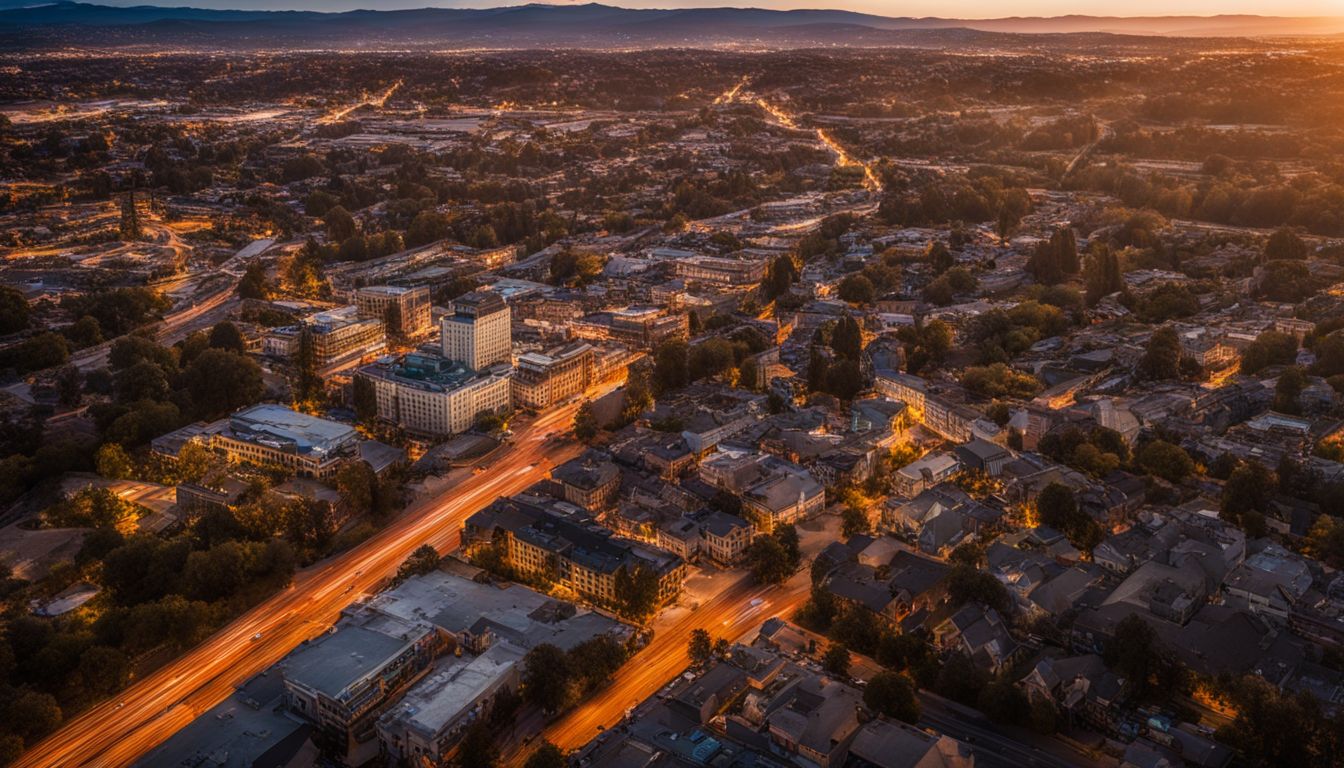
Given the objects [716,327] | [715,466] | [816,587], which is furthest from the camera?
[716,327]

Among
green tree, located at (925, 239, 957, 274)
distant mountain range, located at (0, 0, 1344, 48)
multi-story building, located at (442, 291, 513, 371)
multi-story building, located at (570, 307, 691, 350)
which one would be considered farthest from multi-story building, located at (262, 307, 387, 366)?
distant mountain range, located at (0, 0, 1344, 48)

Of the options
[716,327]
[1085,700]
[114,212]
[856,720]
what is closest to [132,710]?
[856,720]

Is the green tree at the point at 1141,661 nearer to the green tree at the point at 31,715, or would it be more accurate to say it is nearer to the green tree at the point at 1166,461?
the green tree at the point at 1166,461

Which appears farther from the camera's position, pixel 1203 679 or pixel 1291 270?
pixel 1291 270

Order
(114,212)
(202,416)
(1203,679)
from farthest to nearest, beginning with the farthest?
(114,212) → (202,416) → (1203,679)

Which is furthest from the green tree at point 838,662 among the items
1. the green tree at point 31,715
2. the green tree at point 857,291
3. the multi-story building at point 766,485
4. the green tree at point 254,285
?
the green tree at point 254,285

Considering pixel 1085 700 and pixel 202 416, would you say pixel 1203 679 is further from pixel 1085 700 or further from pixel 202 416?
pixel 202 416
